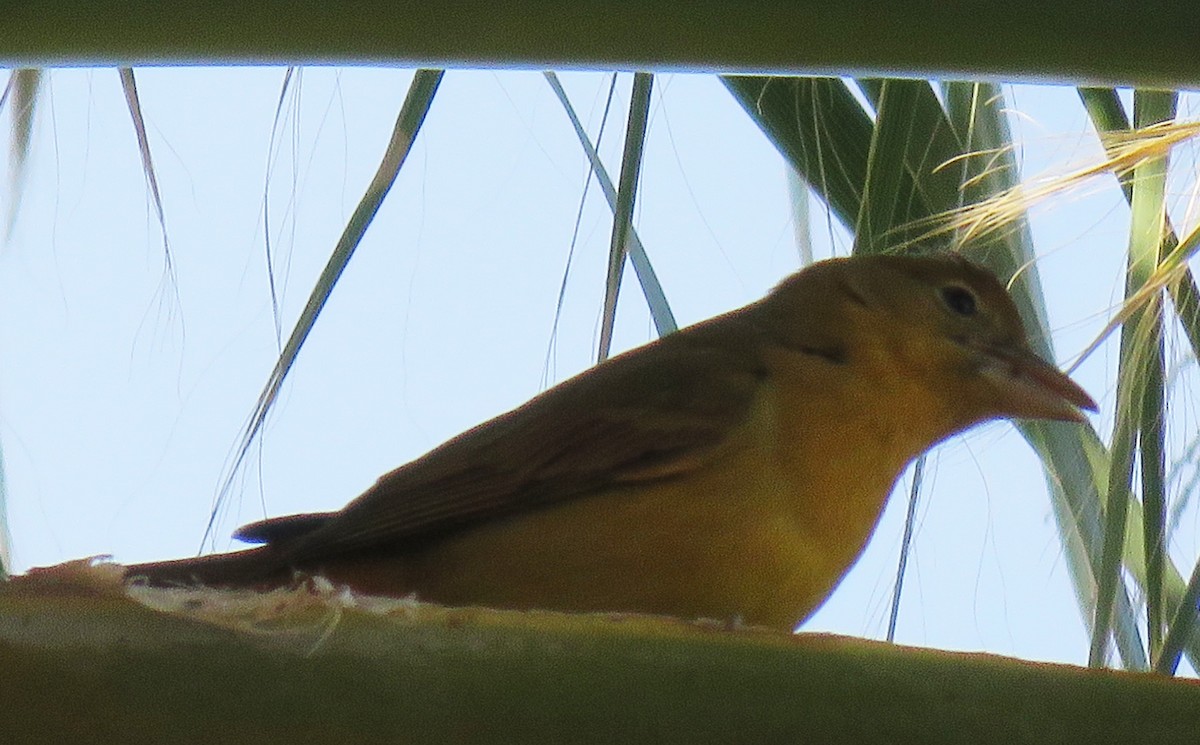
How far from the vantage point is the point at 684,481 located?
7.58 ft

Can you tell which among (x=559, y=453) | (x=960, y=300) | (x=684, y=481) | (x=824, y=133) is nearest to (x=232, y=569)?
(x=559, y=453)

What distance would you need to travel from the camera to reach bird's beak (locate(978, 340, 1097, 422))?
262 centimetres

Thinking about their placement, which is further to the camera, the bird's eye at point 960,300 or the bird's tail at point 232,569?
the bird's eye at point 960,300

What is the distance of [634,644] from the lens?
123cm

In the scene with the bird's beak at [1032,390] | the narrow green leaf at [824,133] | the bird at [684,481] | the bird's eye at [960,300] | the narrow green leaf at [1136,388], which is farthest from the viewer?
the bird's eye at [960,300]

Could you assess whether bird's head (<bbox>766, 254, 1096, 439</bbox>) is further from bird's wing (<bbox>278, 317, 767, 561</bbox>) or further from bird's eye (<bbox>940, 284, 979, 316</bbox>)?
bird's wing (<bbox>278, 317, 767, 561</bbox>)

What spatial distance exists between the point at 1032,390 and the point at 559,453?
843 mm

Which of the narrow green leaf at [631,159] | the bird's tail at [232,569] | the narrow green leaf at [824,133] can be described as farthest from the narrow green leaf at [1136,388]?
the bird's tail at [232,569]

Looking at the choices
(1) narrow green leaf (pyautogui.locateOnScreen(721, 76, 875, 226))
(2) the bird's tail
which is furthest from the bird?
(1) narrow green leaf (pyautogui.locateOnScreen(721, 76, 875, 226))

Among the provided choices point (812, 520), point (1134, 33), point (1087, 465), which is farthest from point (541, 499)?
point (1134, 33)

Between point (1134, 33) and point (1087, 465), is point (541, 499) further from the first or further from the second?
point (1134, 33)

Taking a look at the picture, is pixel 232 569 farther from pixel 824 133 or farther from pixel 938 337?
pixel 938 337

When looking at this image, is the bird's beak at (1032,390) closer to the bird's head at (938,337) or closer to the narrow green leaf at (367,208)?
the bird's head at (938,337)

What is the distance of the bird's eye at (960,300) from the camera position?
9.22 ft
